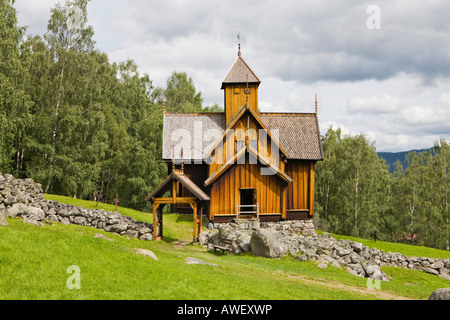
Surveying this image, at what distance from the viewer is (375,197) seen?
52500mm

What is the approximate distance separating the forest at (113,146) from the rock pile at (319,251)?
21168 millimetres

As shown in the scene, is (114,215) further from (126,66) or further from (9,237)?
(126,66)

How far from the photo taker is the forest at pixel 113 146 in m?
38.6

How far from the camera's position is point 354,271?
22.0 meters

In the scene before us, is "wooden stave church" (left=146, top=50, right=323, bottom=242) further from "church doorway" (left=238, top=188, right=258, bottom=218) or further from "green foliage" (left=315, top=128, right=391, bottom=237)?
"green foliage" (left=315, top=128, right=391, bottom=237)

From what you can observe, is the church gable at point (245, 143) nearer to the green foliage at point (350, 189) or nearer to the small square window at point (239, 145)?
the small square window at point (239, 145)

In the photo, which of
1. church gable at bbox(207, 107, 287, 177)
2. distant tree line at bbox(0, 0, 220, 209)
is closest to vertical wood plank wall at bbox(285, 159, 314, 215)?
church gable at bbox(207, 107, 287, 177)

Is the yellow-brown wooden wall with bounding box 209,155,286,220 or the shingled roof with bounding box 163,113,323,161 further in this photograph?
the shingled roof with bounding box 163,113,323,161

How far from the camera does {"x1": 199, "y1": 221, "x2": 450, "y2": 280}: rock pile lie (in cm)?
2280

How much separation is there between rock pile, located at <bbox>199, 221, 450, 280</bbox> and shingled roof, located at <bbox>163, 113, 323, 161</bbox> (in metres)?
8.11

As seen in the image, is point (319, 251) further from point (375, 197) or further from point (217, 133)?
point (375, 197)

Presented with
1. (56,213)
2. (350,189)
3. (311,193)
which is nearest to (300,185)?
(311,193)
